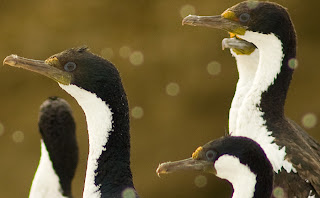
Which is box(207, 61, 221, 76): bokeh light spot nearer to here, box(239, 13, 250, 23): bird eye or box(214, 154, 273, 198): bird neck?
box(239, 13, 250, 23): bird eye

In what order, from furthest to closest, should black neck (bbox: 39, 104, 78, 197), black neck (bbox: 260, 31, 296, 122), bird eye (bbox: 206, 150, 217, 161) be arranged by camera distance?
black neck (bbox: 39, 104, 78, 197) → black neck (bbox: 260, 31, 296, 122) → bird eye (bbox: 206, 150, 217, 161)

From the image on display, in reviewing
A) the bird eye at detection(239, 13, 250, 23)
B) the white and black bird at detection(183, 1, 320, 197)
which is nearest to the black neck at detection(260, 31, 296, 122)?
the white and black bird at detection(183, 1, 320, 197)

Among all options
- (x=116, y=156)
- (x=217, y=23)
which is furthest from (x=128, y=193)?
(x=217, y=23)

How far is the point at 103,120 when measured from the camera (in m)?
5.12

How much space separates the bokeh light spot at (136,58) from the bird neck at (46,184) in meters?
2.62

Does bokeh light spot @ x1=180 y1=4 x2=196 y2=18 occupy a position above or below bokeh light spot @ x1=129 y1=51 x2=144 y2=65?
above

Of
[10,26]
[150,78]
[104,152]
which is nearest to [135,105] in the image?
[150,78]

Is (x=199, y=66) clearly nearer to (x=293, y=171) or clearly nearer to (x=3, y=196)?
(x=3, y=196)

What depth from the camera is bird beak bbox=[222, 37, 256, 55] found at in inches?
241

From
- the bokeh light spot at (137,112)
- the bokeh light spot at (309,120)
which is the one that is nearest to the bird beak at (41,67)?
the bokeh light spot at (137,112)

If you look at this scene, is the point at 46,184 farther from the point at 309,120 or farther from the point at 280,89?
the point at 309,120

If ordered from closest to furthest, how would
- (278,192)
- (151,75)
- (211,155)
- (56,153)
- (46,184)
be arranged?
(211,155) < (278,192) < (46,184) < (56,153) < (151,75)

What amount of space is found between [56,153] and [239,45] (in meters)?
1.49

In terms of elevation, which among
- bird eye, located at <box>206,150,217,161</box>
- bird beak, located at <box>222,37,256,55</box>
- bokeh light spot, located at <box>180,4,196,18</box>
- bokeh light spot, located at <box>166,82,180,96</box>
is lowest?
bokeh light spot, located at <box>166,82,180,96</box>
